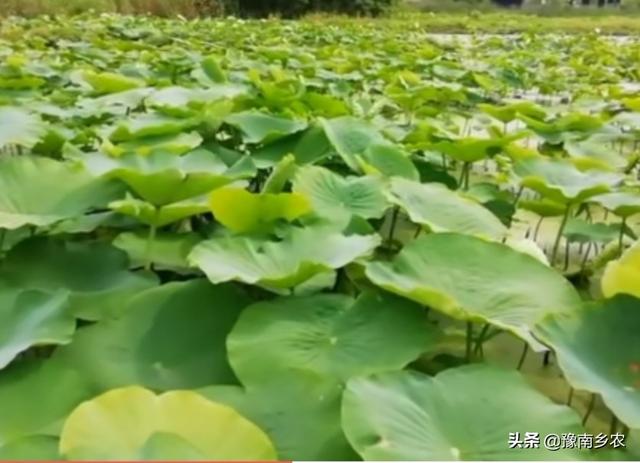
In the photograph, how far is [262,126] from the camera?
4.03 ft

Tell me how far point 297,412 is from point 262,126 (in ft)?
2.45

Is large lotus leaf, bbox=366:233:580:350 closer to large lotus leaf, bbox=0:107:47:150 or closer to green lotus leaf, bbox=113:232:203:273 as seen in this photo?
green lotus leaf, bbox=113:232:203:273

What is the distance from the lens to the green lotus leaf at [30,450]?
48cm

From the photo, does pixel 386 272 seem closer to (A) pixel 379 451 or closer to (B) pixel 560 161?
(A) pixel 379 451

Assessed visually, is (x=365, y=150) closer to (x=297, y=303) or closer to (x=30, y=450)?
(x=297, y=303)

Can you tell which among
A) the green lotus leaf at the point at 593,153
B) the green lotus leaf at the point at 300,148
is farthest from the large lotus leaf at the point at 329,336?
the green lotus leaf at the point at 593,153

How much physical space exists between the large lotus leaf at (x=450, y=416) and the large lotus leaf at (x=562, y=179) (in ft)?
1.36

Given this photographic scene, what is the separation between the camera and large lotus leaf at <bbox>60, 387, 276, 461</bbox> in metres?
0.45

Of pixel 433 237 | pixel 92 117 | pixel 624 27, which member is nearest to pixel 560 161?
pixel 433 237

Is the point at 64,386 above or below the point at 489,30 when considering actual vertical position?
above

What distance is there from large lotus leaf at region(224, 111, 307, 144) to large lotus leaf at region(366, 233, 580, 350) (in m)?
0.50

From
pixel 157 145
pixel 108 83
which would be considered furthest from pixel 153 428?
pixel 108 83

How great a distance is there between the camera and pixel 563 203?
997 millimetres

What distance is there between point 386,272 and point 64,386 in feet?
0.88
